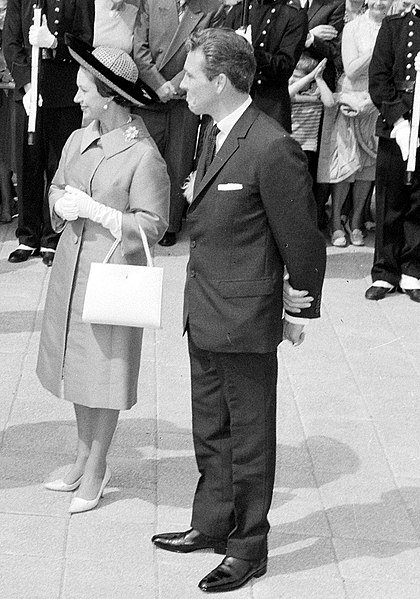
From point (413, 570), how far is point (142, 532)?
1063mm

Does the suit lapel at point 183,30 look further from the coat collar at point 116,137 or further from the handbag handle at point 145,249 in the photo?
the handbag handle at point 145,249

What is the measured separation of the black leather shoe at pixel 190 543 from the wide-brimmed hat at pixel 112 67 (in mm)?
1694

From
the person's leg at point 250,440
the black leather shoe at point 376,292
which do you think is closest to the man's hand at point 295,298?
the person's leg at point 250,440

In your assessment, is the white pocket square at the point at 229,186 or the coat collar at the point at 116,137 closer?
the white pocket square at the point at 229,186

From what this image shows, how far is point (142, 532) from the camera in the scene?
4.88 meters

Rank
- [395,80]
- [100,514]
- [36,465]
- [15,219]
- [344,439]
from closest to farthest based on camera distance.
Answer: [100,514]
[36,465]
[344,439]
[395,80]
[15,219]

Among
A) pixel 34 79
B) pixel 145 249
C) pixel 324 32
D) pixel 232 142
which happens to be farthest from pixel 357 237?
pixel 232 142

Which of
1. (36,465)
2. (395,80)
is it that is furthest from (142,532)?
(395,80)

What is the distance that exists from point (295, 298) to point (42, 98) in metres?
4.65

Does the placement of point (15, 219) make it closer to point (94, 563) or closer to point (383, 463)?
point (383, 463)

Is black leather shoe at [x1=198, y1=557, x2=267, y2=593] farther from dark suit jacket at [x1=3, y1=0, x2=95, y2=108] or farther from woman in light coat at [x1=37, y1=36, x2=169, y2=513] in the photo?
dark suit jacket at [x1=3, y1=0, x2=95, y2=108]

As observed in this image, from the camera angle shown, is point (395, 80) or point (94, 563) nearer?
point (94, 563)

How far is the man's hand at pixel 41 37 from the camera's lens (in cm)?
806

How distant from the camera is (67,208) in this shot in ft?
15.6
